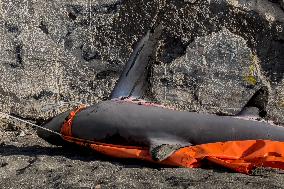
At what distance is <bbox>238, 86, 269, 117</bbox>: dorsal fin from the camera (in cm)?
446

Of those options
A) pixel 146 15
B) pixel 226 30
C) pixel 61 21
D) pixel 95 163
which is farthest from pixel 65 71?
pixel 95 163

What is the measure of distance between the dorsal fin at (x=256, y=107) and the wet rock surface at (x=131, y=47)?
1.67 metres

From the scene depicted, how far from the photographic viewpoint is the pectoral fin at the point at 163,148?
3.93 meters

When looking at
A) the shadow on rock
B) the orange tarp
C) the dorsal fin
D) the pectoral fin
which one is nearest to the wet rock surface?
the shadow on rock

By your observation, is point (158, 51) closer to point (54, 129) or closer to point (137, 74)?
point (137, 74)

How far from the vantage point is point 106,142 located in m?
4.27

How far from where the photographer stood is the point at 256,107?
15.0ft

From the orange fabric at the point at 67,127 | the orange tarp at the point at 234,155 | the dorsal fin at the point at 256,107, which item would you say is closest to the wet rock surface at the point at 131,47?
the dorsal fin at the point at 256,107

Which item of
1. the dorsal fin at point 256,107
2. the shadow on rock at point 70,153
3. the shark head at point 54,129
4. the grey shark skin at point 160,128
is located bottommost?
the shadow on rock at point 70,153

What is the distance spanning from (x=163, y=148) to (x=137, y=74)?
1.19 meters

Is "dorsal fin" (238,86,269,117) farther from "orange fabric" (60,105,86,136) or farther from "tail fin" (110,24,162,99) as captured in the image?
"orange fabric" (60,105,86,136)

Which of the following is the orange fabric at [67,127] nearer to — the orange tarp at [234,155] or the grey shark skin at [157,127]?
the grey shark skin at [157,127]

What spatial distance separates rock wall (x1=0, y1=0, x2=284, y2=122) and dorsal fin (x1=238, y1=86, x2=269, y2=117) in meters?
1.78

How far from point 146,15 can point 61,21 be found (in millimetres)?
1209
